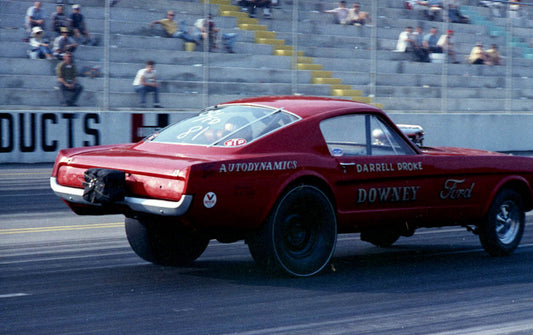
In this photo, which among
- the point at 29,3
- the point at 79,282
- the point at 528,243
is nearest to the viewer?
the point at 79,282

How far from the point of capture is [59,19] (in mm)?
17312

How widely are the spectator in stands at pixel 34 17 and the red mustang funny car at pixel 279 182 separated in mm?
10542

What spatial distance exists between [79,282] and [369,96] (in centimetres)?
1533

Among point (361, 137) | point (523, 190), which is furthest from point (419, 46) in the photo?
point (361, 137)

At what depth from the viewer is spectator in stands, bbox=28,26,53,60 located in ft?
55.9

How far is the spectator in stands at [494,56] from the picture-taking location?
23453mm

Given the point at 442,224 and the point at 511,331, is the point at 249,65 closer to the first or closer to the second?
the point at 442,224

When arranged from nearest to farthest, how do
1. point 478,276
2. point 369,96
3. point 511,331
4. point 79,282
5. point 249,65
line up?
point 511,331
point 79,282
point 478,276
point 249,65
point 369,96

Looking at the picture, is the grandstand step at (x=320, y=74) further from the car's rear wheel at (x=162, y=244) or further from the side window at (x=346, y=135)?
the car's rear wheel at (x=162, y=244)

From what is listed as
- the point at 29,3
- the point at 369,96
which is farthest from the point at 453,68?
the point at 29,3

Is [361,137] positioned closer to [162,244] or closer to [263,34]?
[162,244]

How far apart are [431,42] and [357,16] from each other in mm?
2182

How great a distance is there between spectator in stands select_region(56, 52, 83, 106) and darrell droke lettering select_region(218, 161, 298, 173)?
11.5 metres

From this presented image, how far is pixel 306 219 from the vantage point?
6.79 m
